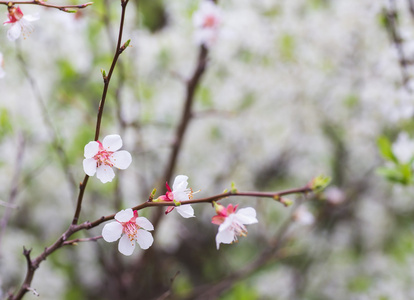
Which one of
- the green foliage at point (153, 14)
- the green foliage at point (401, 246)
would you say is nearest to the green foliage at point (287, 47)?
the green foliage at point (153, 14)

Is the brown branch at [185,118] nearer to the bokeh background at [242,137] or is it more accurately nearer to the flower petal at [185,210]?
the bokeh background at [242,137]

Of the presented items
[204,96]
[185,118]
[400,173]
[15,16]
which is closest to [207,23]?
[185,118]

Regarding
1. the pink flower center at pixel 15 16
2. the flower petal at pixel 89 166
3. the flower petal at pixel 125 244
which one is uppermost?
the pink flower center at pixel 15 16

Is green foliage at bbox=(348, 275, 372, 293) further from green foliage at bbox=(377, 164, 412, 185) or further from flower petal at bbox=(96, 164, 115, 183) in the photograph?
flower petal at bbox=(96, 164, 115, 183)

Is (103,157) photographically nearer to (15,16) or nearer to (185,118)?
(15,16)

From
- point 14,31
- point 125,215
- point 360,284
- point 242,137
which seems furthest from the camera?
point 242,137

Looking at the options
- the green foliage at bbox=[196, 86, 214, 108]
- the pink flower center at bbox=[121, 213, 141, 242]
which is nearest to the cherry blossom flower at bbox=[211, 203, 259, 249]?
the pink flower center at bbox=[121, 213, 141, 242]

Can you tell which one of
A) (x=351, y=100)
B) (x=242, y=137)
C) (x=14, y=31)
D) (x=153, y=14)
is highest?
(x=14, y=31)
